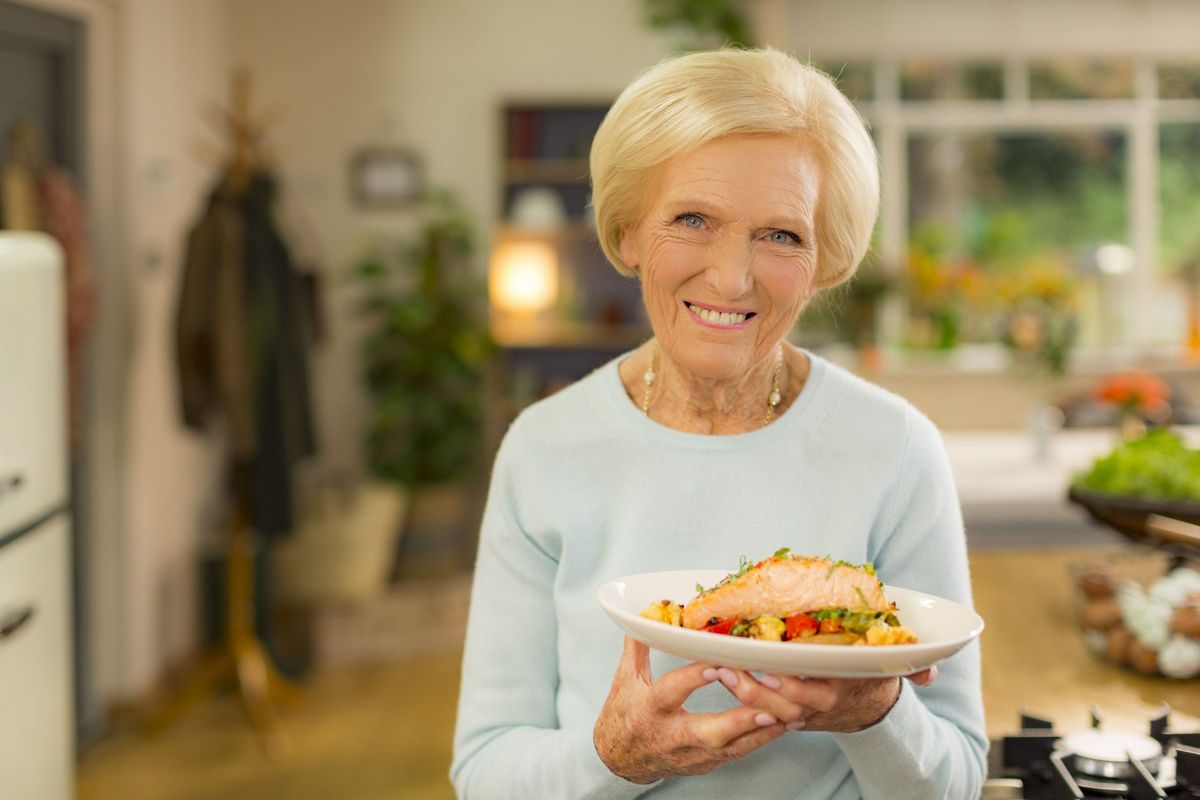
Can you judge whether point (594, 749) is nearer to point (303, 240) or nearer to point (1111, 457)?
point (1111, 457)

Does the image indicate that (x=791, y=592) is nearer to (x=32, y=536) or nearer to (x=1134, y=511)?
(x=1134, y=511)

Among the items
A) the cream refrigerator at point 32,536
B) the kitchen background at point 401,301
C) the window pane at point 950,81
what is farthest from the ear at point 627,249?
the window pane at point 950,81

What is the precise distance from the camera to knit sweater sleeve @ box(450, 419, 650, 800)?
1.24m

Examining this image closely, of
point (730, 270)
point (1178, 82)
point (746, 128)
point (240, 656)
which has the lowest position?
point (240, 656)

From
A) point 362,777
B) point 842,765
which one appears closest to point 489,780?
point 842,765

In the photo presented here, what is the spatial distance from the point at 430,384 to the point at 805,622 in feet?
15.4

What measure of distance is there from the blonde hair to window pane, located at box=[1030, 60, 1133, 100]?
5.71 meters

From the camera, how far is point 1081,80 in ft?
21.1

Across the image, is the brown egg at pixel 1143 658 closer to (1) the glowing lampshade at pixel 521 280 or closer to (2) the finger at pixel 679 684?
(2) the finger at pixel 679 684

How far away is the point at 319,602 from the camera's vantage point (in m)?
5.04

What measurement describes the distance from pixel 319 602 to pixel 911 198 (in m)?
→ 3.62

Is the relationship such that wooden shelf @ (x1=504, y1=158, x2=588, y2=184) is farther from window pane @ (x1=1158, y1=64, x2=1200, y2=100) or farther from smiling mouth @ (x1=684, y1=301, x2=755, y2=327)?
smiling mouth @ (x1=684, y1=301, x2=755, y2=327)

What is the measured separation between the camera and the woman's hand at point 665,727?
0.93 m

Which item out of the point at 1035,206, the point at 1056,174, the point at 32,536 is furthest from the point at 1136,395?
the point at 1056,174
